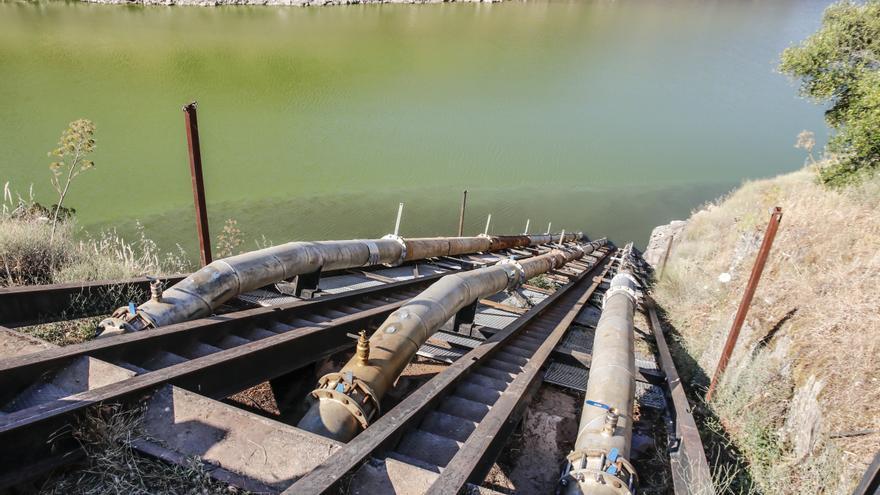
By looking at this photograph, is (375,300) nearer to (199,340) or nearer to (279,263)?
(279,263)

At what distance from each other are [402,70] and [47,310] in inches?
1388

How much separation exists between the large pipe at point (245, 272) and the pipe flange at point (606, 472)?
10.7 feet

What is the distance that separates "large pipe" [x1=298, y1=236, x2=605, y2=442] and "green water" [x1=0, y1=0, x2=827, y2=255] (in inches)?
463

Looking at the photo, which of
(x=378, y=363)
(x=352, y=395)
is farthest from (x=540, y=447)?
(x=352, y=395)

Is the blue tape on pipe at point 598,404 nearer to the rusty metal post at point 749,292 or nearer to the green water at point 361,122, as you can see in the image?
the rusty metal post at point 749,292

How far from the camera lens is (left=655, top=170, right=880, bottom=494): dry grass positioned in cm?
491

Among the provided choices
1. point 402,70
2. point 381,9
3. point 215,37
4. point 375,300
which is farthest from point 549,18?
point 375,300

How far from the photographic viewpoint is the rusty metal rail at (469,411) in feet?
8.59

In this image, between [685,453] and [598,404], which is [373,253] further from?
[685,453]

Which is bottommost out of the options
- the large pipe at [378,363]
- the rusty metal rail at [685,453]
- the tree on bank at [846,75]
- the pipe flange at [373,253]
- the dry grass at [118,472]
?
the rusty metal rail at [685,453]

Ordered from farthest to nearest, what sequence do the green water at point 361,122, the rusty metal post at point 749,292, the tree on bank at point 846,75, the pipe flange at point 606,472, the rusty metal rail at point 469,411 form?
the green water at point 361,122 → the tree on bank at point 846,75 → the rusty metal post at point 749,292 → the pipe flange at point 606,472 → the rusty metal rail at point 469,411

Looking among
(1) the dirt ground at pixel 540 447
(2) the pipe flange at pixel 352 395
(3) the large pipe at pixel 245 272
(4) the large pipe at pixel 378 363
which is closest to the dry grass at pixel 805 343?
(1) the dirt ground at pixel 540 447

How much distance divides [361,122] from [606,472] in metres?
24.3

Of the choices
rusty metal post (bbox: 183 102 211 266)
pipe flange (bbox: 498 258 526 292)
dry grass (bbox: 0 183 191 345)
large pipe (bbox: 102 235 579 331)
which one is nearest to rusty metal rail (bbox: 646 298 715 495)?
pipe flange (bbox: 498 258 526 292)
